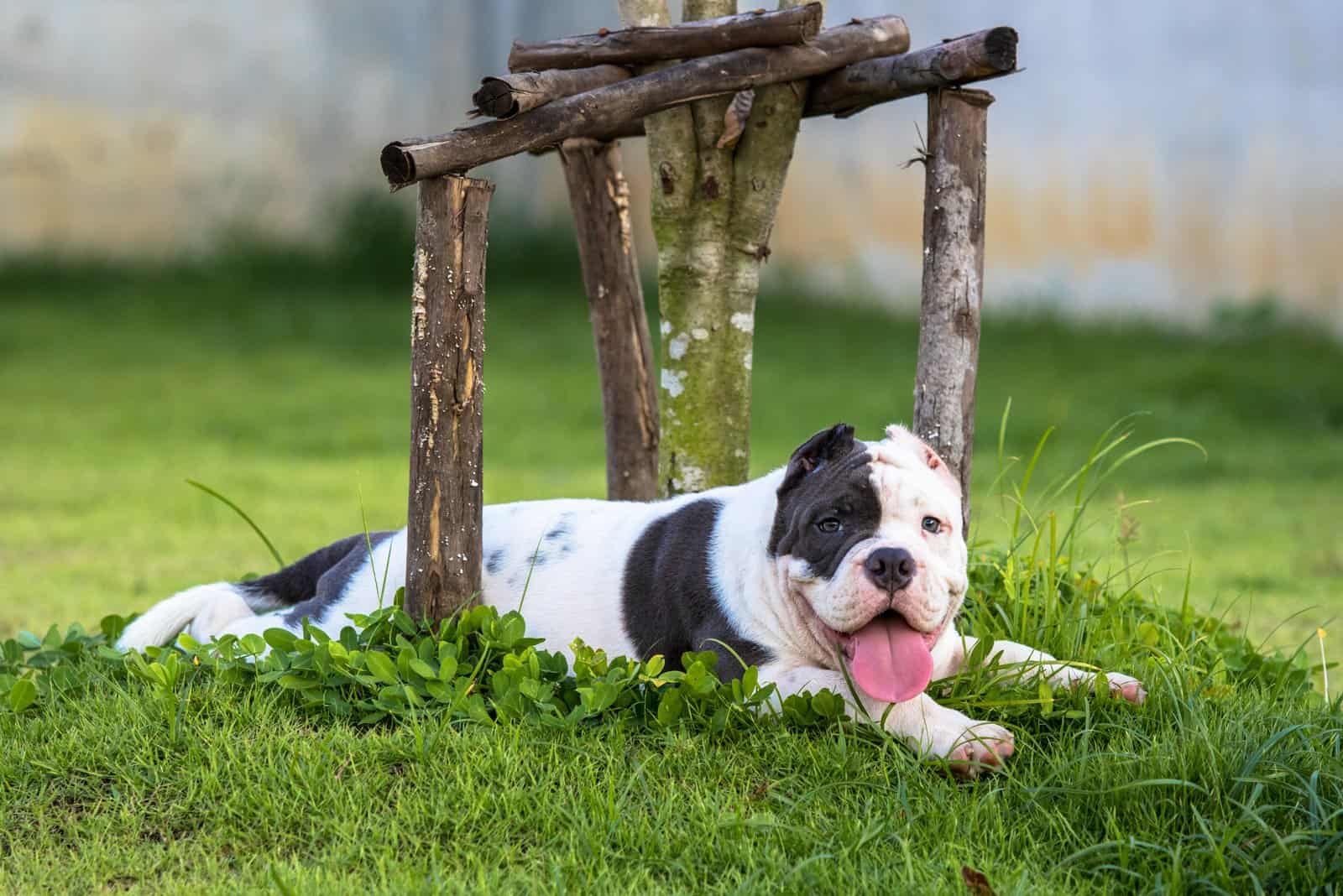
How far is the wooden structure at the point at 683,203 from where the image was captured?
156 inches

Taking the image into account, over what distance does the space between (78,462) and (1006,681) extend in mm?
8281

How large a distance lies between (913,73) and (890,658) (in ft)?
6.21

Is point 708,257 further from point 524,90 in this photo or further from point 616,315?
point 524,90

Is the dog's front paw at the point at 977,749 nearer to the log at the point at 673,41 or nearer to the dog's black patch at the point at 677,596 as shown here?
the dog's black patch at the point at 677,596

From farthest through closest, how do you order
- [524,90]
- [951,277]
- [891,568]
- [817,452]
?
1. [951,277]
2. [524,90]
3. [817,452]
4. [891,568]

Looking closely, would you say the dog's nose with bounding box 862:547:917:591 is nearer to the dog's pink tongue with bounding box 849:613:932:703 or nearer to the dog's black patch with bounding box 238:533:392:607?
the dog's pink tongue with bounding box 849:613:932:703

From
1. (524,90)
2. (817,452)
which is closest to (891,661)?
(817,452)

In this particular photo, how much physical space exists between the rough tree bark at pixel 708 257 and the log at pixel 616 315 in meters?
0.44

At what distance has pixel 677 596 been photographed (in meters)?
3.96

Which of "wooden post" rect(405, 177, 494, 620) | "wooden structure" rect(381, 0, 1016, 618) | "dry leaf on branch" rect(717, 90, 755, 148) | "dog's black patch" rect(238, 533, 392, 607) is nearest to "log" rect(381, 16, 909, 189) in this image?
"wooden structure" rect(381, 0, 1016, 618)

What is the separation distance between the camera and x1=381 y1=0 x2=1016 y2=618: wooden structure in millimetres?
3971

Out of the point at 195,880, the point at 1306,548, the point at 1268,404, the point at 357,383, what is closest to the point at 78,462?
the point at 357,383

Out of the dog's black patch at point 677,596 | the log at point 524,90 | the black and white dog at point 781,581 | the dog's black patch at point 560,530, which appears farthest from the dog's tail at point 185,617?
the log at point 524,90

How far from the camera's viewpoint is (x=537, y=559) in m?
4.24
